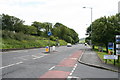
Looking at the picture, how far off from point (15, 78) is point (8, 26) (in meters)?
51.3

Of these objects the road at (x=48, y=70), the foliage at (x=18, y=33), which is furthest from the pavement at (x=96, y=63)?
the foliage at (x=18, y=33)

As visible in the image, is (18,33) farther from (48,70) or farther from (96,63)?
(48,70)

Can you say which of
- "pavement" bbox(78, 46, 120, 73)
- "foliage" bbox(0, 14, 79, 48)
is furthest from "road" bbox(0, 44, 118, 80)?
"foliage" bbox(0, 14, 79, 48)

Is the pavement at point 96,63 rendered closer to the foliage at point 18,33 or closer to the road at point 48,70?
the road at point 48,70

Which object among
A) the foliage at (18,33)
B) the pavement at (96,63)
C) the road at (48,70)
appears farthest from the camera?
the foliage at (18,33)

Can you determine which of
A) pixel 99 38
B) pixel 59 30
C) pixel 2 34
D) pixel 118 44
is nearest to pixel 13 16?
pixel 2 34

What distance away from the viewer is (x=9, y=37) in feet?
135

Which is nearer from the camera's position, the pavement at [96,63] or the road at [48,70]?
the road at [48,70]

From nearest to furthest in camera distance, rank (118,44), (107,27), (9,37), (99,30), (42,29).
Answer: (118,44)
(107,27)
(99,30)
(9,37)
(42,29)

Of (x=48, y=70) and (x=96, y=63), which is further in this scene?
(x=96, y=63)

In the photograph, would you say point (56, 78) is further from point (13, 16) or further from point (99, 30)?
point (13, 16)

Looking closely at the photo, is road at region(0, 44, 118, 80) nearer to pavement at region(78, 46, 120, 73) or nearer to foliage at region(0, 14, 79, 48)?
pavement at region(78, 46, 120, 73)

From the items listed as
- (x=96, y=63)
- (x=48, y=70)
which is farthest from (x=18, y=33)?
(x=48, y=70)

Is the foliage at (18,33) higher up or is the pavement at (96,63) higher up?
the foliage at (18,33)
